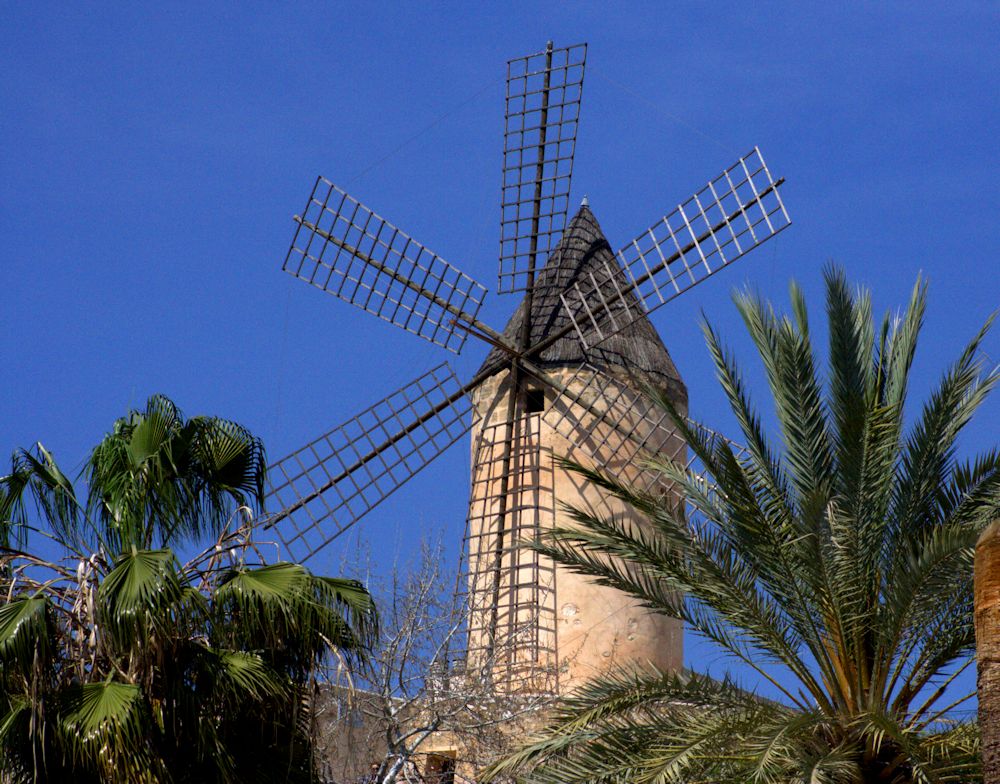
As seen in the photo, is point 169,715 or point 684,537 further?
point 684,537

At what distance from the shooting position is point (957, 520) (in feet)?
35.5

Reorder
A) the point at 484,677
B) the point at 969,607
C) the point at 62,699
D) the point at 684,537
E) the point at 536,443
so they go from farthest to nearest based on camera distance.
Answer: the point at 536,443 → the point at 484,677 → the point at 684,537 → the point at 969,607 → the point at 62,699

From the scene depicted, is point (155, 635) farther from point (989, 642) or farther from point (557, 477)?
point (557, 477)

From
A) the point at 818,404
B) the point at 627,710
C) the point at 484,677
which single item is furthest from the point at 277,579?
the point at 484,677

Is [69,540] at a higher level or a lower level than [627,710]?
higher

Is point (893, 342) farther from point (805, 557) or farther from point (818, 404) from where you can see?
point (805, 557)

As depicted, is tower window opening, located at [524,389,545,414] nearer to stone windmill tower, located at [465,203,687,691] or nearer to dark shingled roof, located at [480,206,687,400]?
stone windmill tower, located at [465,203,687,691]

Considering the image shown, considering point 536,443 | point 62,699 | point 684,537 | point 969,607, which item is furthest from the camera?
point 536,443

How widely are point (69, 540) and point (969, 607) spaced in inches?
207

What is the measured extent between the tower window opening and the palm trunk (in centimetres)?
1073

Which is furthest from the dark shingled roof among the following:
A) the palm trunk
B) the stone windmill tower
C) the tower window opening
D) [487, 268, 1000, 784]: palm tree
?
the palm trunk

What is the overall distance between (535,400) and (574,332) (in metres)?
0.79

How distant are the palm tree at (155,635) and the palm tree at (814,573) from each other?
1609 mm

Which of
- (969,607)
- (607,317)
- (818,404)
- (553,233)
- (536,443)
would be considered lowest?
(969,607)
